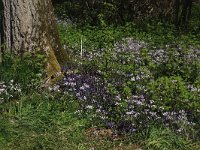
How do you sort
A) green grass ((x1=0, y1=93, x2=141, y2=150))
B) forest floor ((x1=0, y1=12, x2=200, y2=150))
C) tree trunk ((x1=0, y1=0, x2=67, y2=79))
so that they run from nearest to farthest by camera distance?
1. green grass ((x1=0, y1=93, x2=141, y2=150))
2. forest floor ((x1=0, y1=12, x2=200, y2=150))
3. tree trunk ((x1=0, y1=0, x2=67, y2=79))

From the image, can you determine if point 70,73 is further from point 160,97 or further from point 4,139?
point 4,139

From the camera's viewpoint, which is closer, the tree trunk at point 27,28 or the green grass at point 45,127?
the green grass at point 45,127

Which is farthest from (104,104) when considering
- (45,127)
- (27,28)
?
(27,28)

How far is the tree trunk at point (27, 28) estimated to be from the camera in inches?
290

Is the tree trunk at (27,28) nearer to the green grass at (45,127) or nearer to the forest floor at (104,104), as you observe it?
the forest floor at (104,104)

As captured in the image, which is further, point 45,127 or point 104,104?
point 104,104

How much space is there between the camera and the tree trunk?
7.37 meters

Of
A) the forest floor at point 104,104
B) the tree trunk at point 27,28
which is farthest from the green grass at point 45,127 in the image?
the tree trunk at point 27,28

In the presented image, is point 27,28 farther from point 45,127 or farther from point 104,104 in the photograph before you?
point 45,127

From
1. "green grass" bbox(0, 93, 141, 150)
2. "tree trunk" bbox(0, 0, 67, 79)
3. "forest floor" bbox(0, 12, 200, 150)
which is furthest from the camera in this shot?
"tree trunk" bbox(0, 0, 67, 79)

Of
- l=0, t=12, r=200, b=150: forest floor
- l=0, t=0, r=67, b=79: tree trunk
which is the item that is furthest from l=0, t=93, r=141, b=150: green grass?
l=0, t=0, r=67, b=79: tree trunk

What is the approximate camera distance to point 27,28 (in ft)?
24.3

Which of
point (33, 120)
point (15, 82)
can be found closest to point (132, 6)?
point (15, 82)

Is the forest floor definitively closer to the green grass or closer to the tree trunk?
the green grass
